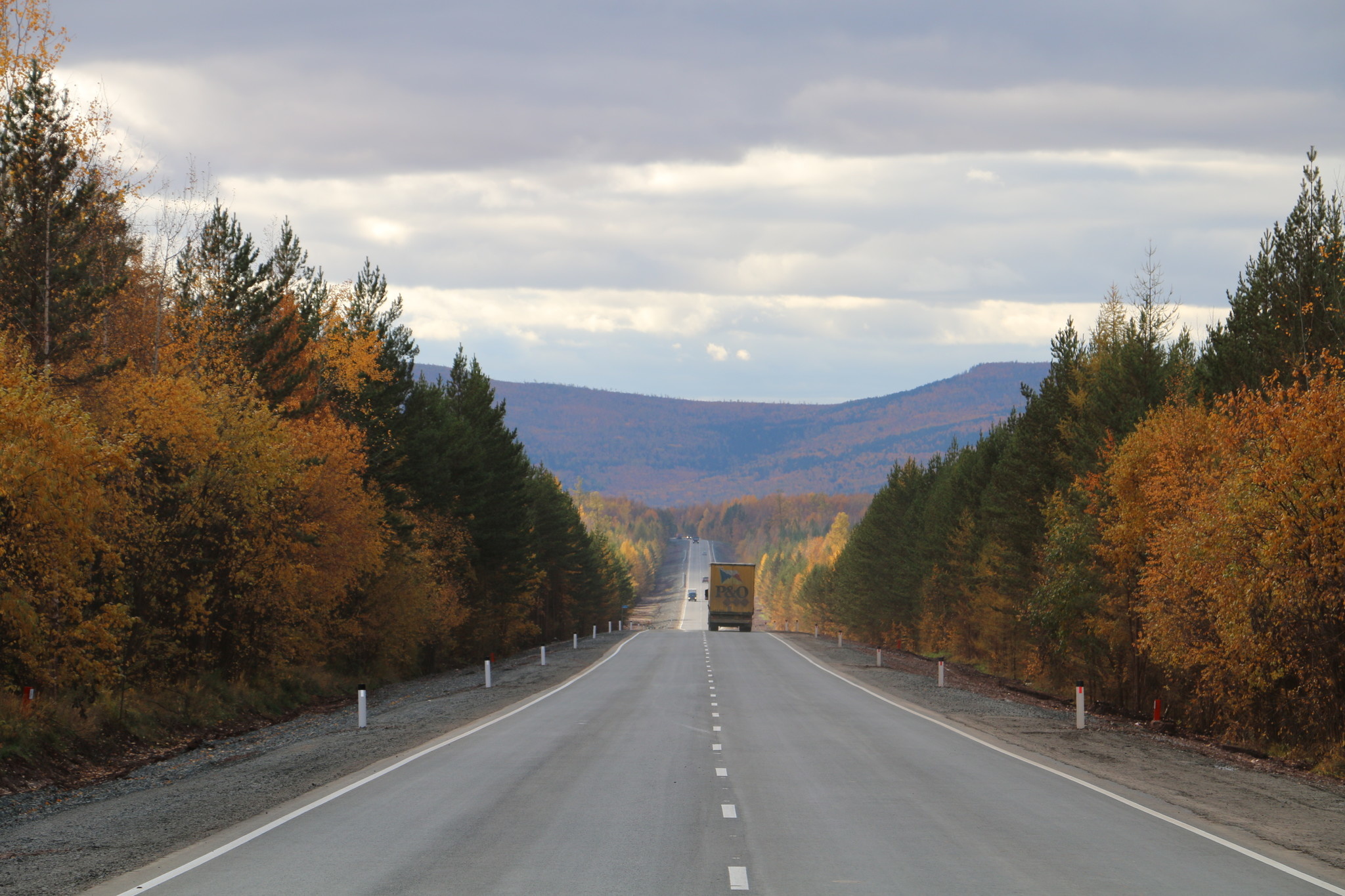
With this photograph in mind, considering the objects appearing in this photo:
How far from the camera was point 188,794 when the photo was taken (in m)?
14.2

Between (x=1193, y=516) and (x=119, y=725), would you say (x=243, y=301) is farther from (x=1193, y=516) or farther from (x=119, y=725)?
(x=1193, y=516)

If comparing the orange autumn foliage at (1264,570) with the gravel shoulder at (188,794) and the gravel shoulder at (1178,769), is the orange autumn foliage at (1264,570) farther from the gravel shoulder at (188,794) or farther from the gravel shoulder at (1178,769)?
the gravel shoulder at (188,794)

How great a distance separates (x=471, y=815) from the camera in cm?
Answer: 1137

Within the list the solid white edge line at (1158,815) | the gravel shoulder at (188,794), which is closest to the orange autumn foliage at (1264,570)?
the solid white edge line at (1158,815)

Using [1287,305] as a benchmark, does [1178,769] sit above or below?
below

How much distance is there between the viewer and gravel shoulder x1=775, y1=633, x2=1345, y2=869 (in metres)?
11.9

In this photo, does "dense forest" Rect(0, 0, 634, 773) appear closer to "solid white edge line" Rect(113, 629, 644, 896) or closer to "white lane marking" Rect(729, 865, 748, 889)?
"solid white edge line" Rect(113, 629, 644, 896)

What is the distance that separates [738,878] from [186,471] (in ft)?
73.8

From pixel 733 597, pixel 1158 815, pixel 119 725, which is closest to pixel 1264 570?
pixel 1158 815

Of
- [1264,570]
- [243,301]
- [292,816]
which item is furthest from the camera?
[243,301]

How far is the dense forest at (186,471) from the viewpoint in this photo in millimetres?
19969

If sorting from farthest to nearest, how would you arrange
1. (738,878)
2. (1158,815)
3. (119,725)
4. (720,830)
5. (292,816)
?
(119,725)
(1158,815)
(292,816)
(720,830)
(738,878)

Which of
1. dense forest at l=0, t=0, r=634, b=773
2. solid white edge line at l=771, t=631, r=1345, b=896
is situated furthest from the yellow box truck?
solid white edge line at l=771, t=631, r=1345, b=896

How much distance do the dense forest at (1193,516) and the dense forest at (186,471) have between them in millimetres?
21121
